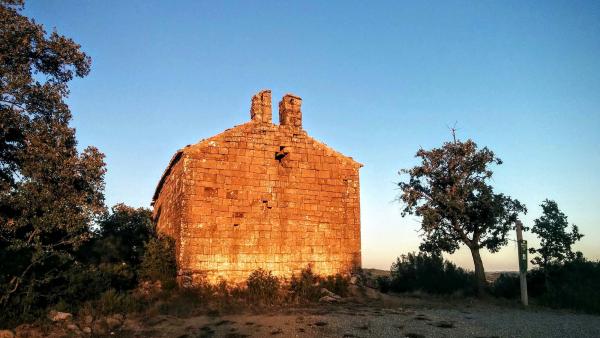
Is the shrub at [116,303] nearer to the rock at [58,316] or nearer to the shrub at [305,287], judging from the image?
the rock at [58,316]

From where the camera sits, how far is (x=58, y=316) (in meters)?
10.6

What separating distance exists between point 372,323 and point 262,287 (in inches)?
185

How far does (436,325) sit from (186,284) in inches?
284

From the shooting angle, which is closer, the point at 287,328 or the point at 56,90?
the point at 287,328

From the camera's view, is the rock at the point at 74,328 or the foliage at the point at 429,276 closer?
the rock at the point at 74,328

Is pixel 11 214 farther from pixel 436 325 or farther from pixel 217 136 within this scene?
pixel 436 325

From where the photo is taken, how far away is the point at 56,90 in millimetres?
14047

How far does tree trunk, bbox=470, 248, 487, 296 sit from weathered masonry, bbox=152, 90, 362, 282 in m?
6.07

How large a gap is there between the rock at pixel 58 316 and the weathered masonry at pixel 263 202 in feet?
11.8

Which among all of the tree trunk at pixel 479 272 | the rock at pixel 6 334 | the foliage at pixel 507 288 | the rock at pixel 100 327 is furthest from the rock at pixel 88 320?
the foliage at pixel 507 288

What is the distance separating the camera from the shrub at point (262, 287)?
13695 millimetres

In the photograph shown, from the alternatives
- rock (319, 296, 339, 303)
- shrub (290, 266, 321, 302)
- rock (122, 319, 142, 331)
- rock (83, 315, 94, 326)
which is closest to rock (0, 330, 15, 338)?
rock (83, 315, 94, 326)

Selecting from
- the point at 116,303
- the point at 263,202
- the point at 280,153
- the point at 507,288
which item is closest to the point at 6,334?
the point at 116,303

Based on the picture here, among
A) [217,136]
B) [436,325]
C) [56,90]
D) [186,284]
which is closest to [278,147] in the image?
[217,136]
